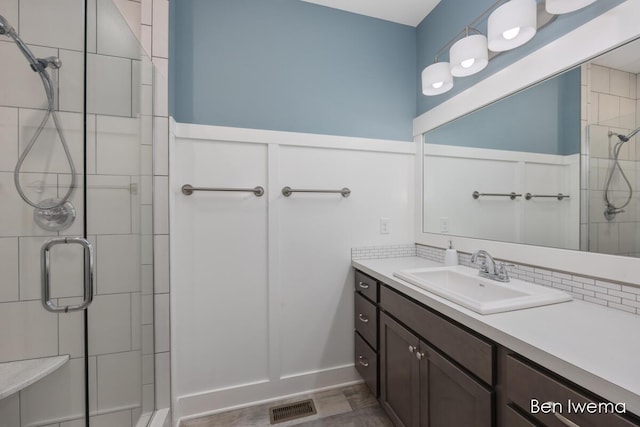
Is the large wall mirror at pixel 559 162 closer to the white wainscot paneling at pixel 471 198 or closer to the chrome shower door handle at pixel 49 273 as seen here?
the white wainscot paneling at pixel 471 198

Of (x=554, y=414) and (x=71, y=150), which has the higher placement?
(x=71, y=150)

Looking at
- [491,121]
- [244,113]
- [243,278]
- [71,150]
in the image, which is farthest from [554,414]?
[244,113]

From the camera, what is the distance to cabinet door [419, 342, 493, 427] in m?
0.87

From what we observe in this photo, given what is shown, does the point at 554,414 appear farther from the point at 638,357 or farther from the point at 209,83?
the point at 209,83

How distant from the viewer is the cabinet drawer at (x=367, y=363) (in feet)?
5.24

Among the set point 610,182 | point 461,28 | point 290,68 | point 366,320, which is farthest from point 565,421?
point 290,68

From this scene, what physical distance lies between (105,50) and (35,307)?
1110mm

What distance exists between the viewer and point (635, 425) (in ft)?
1.75

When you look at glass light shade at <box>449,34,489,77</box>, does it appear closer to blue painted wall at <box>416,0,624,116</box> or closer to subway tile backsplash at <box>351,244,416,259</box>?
blue painted wall at <box>416,0,624,116</box>

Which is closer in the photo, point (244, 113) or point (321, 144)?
point (244, 113)

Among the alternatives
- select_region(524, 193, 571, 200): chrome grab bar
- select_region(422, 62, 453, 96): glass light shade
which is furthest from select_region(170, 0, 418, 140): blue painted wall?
select_region(524, 193, 571, 200): chrome grab bar

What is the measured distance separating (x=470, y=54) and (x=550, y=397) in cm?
151

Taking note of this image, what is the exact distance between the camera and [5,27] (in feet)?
3.20

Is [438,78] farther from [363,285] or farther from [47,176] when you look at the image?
[47,176]
